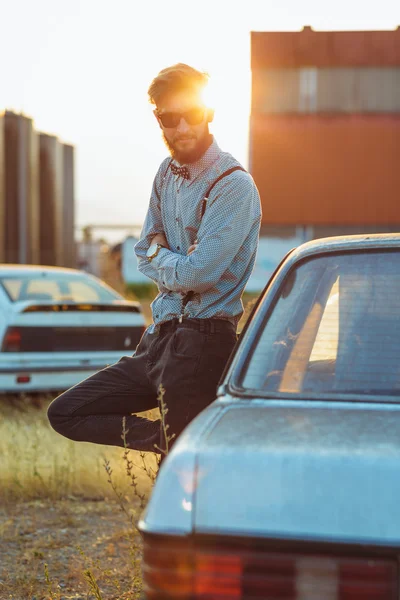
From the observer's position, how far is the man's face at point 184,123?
11.8 ft

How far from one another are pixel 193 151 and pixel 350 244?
34.8 inches

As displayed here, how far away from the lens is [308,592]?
6.07 feet

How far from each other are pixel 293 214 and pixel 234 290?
23.3 m

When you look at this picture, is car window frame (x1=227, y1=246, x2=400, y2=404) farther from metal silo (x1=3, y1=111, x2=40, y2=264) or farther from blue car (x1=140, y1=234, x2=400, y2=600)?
metal silo (x1=3, y1=111, x2=40, y2=264)

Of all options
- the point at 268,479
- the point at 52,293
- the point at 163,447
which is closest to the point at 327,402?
the point at 268,479

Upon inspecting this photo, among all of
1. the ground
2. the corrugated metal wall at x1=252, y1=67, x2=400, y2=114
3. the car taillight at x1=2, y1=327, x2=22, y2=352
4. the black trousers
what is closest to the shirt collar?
the black trousers

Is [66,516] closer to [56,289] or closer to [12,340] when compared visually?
[12,340]

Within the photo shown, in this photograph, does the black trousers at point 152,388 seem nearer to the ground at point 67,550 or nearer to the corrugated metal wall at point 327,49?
the ground at point 67,550

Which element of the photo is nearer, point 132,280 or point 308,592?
Answer: point 308,592

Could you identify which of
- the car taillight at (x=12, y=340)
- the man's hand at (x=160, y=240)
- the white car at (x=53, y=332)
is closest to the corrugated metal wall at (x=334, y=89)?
the white car at (x=53, y=332)

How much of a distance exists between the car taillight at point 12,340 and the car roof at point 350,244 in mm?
5831

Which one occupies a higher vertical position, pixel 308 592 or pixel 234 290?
pixel 234 290

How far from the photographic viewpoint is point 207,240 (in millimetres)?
3447

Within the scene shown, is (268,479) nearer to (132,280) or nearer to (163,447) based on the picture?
(163,447)
